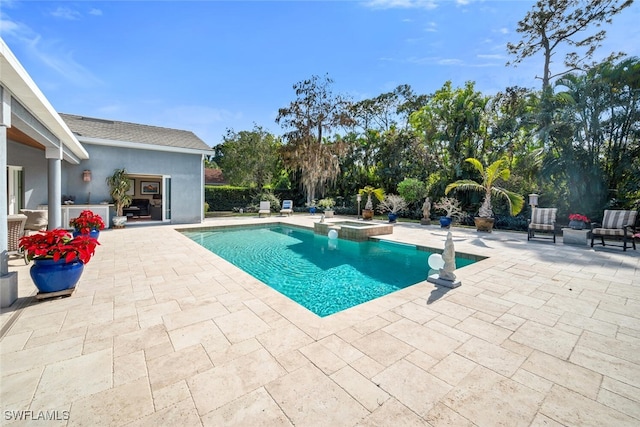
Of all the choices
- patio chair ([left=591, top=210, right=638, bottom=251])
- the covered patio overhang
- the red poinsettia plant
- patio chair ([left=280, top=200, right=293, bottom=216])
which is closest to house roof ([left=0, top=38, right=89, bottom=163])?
the covered patio overhang

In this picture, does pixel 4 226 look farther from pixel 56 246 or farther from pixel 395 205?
pixel 395 205

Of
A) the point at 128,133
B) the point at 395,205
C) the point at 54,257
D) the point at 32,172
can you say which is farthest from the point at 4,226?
the point at 395,205

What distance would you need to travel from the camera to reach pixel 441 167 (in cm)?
1642

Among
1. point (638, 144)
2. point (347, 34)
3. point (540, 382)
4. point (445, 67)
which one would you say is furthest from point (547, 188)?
point (540, 382)

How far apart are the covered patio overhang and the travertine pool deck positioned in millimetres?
998

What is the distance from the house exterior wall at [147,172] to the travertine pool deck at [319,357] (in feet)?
25.2

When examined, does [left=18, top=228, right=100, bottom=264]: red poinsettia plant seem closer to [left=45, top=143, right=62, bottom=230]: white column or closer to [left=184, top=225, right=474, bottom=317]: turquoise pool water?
[left=184, top=225, right=474, bottom=317]: turquoise pool water

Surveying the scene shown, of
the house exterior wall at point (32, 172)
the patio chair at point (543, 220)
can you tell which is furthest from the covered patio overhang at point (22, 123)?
the patio chair at point (543, 220)

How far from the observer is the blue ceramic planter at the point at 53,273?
11.4 ft

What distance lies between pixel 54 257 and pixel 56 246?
0.16m

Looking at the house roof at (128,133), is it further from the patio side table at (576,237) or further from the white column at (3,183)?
the patio side table at (576,237)

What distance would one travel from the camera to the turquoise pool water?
498 cm

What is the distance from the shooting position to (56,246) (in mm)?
3496

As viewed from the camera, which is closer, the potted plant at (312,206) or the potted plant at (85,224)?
the potted plant at (85,224)
